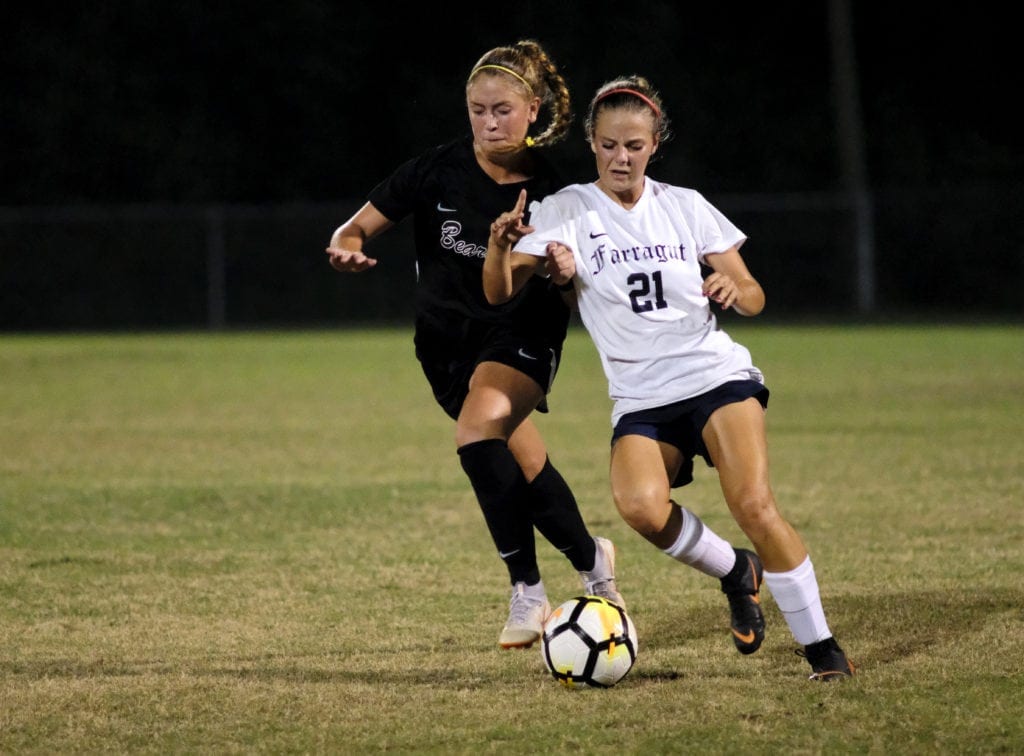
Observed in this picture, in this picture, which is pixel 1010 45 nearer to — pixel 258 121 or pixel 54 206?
pixel 258 121

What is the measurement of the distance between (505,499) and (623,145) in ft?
3.96

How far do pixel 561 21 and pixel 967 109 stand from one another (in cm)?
773

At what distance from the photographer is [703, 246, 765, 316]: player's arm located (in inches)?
175

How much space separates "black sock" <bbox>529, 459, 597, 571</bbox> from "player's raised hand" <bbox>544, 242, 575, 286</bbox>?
759 millimetres

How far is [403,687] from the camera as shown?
4.50 meters

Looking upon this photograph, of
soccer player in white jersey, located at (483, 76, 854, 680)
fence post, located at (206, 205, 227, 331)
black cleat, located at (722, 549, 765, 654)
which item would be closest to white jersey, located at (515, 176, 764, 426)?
soccer player in white jersey, located at (483, 76, 854, 680)

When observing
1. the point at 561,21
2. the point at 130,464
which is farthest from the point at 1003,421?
the point at 561,21

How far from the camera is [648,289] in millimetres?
4680

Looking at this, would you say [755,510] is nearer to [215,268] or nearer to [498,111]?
[498,111]

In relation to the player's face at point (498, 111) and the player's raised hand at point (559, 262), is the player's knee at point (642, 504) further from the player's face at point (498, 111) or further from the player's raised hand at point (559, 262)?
the player's face at point (498, 111)

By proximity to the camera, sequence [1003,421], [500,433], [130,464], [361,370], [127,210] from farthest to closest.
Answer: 1. [127,210]
2. [361,370]
3. [1003,421]
4. [130,464]
5. [500,433]

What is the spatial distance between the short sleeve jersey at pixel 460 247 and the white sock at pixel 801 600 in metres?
1.25

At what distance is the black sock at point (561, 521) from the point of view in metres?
5.19

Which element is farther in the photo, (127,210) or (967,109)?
(967,109)
